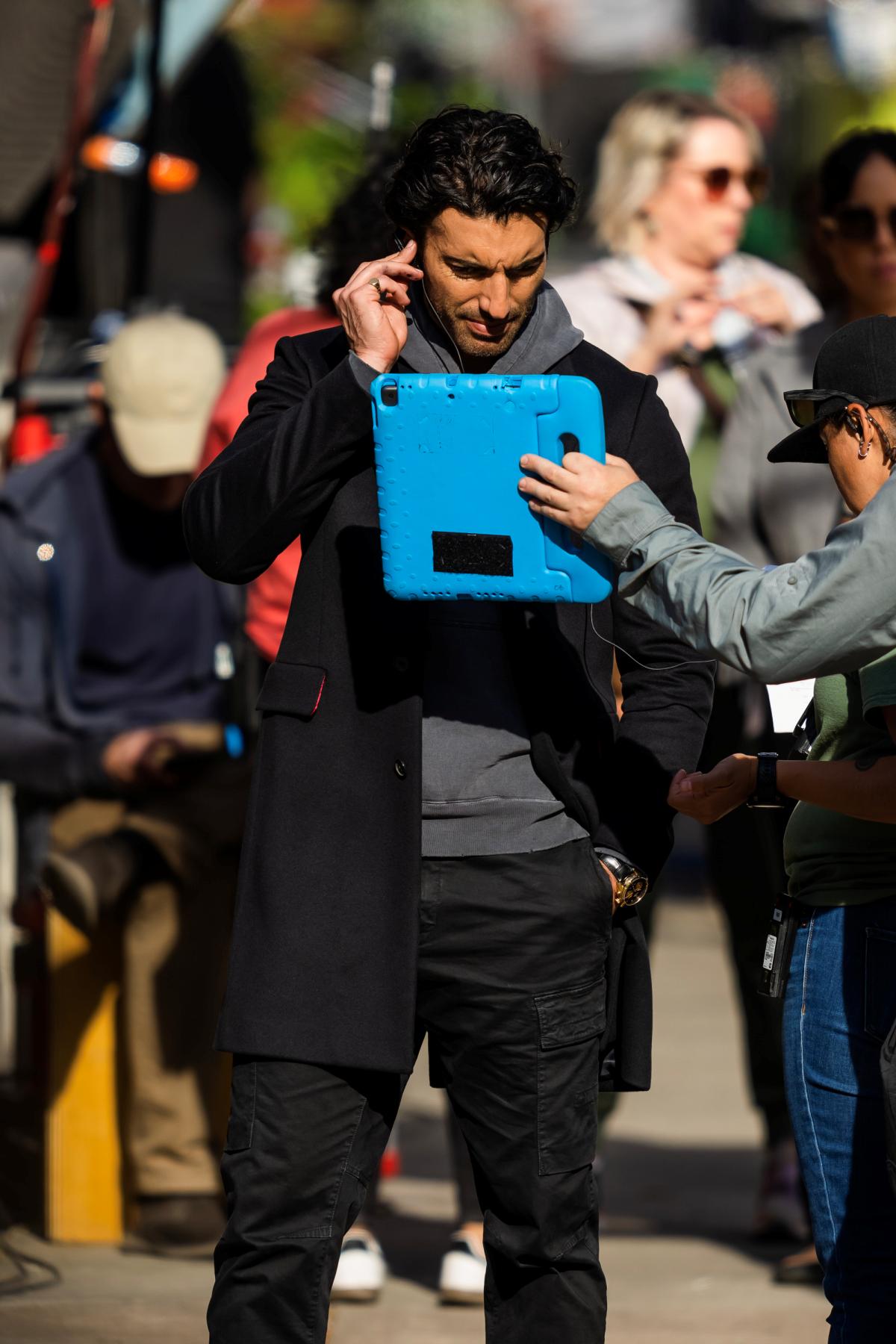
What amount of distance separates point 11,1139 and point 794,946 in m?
2.82

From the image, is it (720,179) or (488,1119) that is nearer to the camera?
(488,1119)

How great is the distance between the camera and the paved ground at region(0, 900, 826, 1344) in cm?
454

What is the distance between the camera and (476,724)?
3244mm

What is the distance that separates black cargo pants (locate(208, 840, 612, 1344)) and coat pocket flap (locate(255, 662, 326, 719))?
303mm

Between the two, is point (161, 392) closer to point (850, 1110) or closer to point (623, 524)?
point (623, 524)

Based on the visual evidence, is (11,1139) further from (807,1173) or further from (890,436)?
(890,436)

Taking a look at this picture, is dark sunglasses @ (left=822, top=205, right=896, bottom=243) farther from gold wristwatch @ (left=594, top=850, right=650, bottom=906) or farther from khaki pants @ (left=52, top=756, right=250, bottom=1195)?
gold wristwatch @ (left=594, top=850, right=650, bottom=906)

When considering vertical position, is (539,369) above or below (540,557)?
above

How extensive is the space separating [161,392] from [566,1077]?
99.7 inches

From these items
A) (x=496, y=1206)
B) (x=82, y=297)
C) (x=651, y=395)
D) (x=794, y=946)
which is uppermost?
(x=82, y=297)

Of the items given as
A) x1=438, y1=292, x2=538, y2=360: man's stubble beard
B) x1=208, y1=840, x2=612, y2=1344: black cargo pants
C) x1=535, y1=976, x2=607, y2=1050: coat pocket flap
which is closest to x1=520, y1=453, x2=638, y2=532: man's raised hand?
x1=438, y1=292, x2=538, y2=360: man's stubble beard

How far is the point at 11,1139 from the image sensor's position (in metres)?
5.51

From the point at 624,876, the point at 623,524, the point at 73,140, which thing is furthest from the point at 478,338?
the point at 73,140

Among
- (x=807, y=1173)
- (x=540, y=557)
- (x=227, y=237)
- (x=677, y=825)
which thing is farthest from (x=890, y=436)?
(x=677, y=825)
